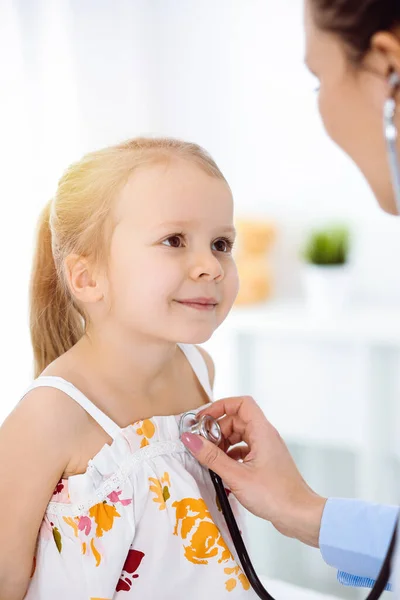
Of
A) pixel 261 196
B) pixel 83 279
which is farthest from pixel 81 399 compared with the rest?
pixel 261 196

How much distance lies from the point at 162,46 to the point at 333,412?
1.59m

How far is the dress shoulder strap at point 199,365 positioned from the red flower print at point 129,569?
350 millimetres

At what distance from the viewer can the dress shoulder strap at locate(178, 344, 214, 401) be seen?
4.52 feet

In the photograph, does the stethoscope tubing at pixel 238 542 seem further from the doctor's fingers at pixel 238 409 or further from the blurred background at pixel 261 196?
the blurred background at pixel 261 196

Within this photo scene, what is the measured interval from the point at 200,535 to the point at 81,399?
28cm

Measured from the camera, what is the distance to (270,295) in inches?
114

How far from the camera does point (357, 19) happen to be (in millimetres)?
850

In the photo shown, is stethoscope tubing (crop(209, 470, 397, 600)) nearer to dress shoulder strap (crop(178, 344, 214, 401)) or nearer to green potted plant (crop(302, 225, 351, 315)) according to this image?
dress shoulder strap (crop(178, 344, 214, 401))

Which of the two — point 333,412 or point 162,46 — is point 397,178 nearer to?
point 333,412

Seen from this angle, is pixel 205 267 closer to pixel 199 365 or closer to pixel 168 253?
pixel 168 253

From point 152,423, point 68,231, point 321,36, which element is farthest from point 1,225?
point 321,36

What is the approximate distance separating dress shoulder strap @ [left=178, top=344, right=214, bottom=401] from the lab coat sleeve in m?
0.32

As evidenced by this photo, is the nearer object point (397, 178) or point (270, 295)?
point (397, 178)

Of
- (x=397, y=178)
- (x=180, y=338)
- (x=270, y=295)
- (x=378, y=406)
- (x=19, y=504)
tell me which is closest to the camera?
(x=397, y=178)
